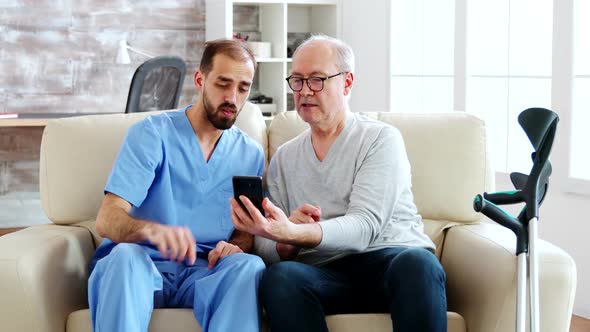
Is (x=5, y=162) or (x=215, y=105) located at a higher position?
(x=215, y=105)

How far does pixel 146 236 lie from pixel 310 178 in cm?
52

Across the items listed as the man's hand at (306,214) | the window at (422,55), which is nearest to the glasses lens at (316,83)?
the man's hand at (306,214)

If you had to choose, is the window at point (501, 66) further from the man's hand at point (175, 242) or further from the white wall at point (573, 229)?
the man's hand at point (175, 242)

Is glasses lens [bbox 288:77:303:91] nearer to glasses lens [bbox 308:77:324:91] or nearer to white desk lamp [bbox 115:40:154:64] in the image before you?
glasses lens [bbox 308:77:324:91]

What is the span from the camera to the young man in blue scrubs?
2.06 metres

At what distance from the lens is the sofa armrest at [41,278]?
2.07 meters

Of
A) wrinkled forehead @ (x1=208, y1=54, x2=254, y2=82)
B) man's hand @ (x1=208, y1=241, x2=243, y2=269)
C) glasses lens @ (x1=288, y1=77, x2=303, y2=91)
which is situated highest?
wrinkled forehead @ (x1=208, y1=54, x2=254, y2=82)

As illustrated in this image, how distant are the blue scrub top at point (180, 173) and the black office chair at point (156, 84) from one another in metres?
2.05

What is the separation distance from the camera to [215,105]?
2.45 meters

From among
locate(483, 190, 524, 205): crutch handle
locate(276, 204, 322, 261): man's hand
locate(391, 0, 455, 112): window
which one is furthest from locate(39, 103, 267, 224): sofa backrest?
locate(391, 0, 455, 112): window

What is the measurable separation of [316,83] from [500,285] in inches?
29.6

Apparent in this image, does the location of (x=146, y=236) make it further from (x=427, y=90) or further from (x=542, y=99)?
(x=427, y=90)

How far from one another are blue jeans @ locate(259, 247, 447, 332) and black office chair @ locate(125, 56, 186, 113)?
253 cm

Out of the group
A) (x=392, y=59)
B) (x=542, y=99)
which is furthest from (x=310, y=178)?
(x=392, y=59)
